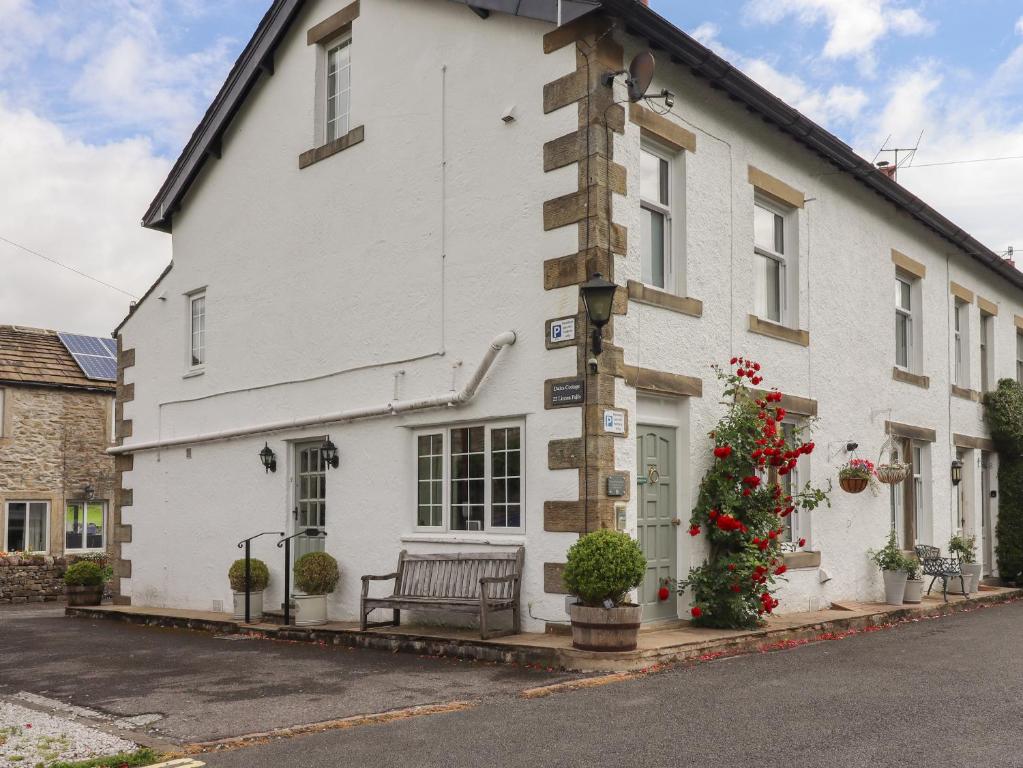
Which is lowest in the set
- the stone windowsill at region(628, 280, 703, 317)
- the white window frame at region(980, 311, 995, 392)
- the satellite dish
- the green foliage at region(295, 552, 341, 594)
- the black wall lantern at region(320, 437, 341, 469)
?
the green foliage at region(295, 552, 341, 594)

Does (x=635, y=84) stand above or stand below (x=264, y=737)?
above

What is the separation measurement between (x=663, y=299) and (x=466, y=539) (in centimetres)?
318

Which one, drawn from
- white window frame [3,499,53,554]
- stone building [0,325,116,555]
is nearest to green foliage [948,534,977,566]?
stone building [0,325,116,555]

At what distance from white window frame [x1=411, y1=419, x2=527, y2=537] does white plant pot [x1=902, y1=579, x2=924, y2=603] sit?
6.59 meters

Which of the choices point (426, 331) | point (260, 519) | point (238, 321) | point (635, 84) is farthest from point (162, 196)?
point (635, 84)

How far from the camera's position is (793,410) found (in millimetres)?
13102

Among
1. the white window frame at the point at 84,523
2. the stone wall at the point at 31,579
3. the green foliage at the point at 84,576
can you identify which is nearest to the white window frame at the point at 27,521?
the white window frame at the point at 84,523

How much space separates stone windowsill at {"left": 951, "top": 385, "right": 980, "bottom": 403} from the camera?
1797 cm

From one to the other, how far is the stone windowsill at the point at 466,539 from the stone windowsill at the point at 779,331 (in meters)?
3.94

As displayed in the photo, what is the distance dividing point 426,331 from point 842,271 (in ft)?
20.0

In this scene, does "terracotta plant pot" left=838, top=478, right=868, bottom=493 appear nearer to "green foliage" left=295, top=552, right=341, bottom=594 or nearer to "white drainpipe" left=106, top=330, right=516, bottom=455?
"white drainpipe" left=106, top=330, right=516, bottom=455

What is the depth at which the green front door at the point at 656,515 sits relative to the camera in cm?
1084

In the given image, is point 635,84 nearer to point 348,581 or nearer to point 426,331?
point 426,331

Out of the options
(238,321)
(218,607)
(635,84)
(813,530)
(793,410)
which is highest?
(635,84)
